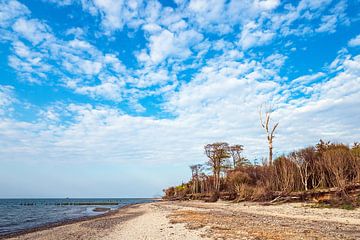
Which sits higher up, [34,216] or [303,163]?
[303,163]

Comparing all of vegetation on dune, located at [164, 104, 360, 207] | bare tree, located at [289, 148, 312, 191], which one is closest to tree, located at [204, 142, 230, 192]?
vegetation on dune, located at [164, 104, 360, 207]

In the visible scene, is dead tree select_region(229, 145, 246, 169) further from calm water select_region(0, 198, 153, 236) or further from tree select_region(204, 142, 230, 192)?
calm water select_region(0, 198, 153, 236)

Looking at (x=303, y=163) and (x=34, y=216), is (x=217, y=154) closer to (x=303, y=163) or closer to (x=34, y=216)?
(x=303, y=163)

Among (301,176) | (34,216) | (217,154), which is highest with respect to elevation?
(217,154)

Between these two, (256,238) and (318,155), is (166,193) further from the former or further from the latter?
(256,238)

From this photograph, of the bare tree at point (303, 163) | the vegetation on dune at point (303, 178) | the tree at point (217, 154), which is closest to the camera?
the vegetation on dune at point (303, 178)

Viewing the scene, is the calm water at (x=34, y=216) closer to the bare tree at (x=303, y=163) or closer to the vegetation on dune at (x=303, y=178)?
the vegetation on dune at (x=303, y=178)

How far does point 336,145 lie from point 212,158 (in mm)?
26829

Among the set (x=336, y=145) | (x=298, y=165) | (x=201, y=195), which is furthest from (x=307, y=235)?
(x=201, y=195)

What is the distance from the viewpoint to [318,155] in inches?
1508

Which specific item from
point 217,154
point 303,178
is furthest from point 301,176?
point 217,154

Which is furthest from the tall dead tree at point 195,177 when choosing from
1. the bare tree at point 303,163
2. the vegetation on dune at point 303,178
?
the bare tree at point 303,163

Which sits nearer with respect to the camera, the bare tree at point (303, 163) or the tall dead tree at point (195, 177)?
the bare tree at point (303, 163)

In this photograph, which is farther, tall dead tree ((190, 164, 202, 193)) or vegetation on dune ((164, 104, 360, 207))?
tall dead tree ((190, 164, 202, 193))
